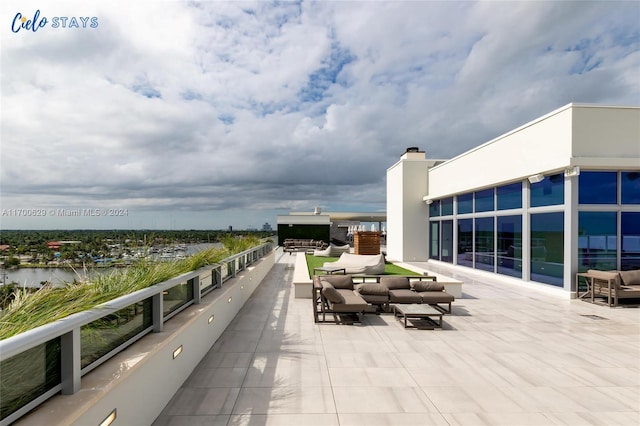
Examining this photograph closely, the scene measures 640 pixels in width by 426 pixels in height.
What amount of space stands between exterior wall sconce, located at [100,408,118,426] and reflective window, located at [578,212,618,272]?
1033 cm

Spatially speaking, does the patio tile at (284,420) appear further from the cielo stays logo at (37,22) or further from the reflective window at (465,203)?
the reflective window at (465,203)

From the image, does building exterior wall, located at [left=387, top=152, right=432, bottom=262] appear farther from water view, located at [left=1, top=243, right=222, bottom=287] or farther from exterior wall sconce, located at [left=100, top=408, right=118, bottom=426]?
exterior wall sconce, located at [left=100, top=408, right=118, bottom=426]

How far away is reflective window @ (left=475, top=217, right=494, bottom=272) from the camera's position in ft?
38.1

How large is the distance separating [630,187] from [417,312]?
300 inches

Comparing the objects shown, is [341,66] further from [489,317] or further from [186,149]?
[186,149]

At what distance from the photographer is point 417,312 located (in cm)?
573

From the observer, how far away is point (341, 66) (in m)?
12.9

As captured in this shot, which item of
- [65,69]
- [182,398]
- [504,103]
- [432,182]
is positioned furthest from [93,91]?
[504,103]

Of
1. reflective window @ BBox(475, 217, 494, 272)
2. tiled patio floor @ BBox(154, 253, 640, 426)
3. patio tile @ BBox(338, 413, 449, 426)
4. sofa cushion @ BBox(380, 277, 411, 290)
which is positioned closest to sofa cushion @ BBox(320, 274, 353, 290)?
sofa cushion @ BBox(380, 277, 411, 290)

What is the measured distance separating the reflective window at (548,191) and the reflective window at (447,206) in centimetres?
471

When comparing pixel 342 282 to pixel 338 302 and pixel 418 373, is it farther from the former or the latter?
pixel 418 373

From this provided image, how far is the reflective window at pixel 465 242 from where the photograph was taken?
12955 millimetres

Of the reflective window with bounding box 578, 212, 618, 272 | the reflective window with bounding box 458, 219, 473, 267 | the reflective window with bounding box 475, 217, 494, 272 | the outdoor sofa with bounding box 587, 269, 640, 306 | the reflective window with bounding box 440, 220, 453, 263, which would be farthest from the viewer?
the reflective window with bounding box 440, 220, 453, 263

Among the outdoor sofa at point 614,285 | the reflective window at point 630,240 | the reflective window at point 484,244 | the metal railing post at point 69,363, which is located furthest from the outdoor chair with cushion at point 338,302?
the reflective window at point 630,240
